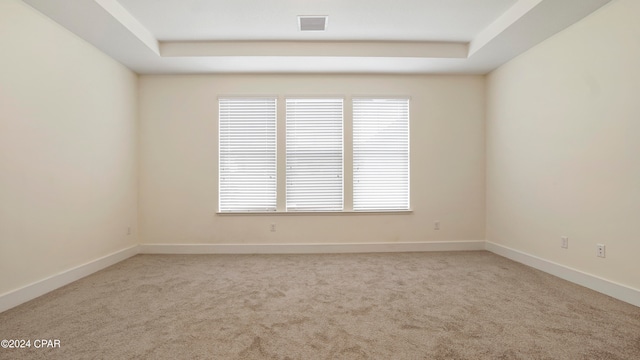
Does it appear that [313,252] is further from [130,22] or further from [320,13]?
[130,22]

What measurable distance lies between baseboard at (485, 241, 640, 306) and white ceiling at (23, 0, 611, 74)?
265 cm

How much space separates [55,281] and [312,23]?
3.90 meters

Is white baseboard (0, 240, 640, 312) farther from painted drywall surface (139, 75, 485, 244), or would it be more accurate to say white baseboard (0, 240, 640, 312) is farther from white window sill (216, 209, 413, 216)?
white window sill (216, 209, 413, 216)

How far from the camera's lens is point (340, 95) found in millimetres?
4406

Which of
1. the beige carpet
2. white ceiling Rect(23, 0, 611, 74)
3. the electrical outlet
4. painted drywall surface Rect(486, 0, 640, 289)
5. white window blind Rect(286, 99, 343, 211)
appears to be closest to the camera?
the beige carpet

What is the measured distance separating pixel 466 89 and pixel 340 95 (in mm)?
2006

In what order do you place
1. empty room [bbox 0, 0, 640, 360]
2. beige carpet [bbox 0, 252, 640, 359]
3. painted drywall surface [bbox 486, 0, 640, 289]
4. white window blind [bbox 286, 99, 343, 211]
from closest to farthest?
1. beige carpet [bbox 0, 252, 640, 359]
2. empty room [bbox 0, 0, 640, 360]
3. painted drywall surface [bbox 486, 0, 640, 289]
4. white window blind [bbox 286, 99, 343, 211]

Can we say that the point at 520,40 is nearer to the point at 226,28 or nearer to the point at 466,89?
the point at 466,89

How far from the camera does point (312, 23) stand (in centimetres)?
332

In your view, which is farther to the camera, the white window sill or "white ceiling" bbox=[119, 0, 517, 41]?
the white window sill

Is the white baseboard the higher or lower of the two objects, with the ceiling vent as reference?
lower

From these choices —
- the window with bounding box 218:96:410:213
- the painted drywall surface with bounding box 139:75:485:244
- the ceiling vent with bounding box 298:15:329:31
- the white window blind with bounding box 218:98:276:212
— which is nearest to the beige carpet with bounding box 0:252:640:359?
the painted drywall surface with bounding box 139:75:485:244

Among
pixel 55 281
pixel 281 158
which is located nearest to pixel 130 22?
pixel 281 158

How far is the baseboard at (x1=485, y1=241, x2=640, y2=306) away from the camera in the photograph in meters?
2.54
